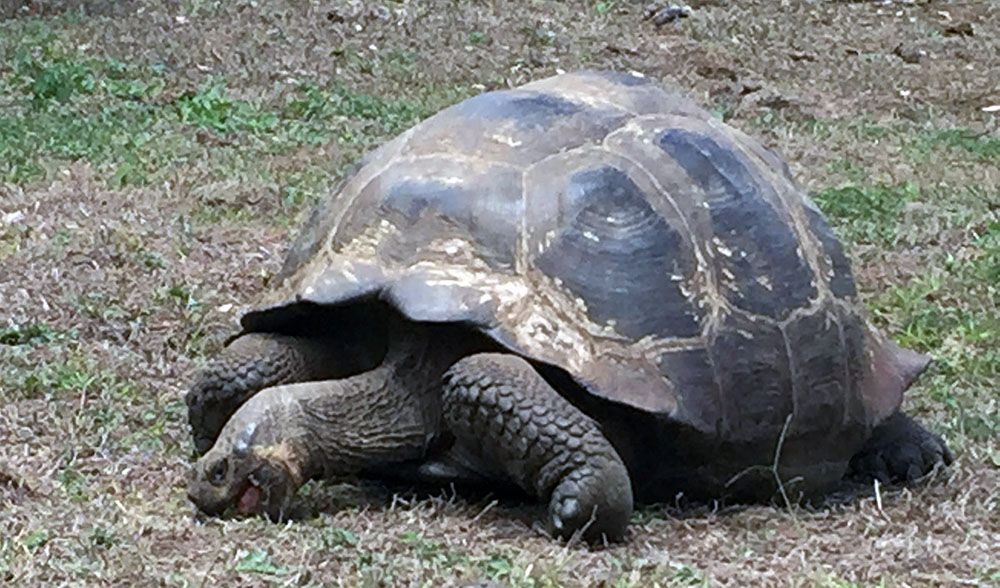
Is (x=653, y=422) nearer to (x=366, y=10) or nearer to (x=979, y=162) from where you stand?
(x=979, y=162)

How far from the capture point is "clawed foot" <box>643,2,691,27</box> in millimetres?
13680

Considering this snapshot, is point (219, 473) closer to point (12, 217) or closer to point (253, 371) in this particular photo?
point (253, 371)

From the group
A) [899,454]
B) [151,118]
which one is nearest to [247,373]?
[899,454]

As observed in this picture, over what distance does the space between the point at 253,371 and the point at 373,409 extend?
1.26ft

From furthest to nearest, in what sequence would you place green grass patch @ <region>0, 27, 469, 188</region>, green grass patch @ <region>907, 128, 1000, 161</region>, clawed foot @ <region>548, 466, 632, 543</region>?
green grass patch @ <region>907, 128, 1000, 161</region> → green grass patch @ <region>0, 27, 469, 188</region> → clawed foot @ <region>548, 466, 632, 543</region>

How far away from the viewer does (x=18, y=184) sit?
296 inches

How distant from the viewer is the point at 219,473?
151 inches

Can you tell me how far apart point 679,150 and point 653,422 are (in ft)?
2.35

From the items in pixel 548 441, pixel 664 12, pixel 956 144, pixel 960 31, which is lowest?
pixel 960 31

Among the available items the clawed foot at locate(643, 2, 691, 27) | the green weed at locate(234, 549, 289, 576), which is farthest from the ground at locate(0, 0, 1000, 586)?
the clawed foot at locate(643, 2, 691, 27)

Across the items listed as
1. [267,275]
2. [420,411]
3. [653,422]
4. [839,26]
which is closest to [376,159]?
[420,411]

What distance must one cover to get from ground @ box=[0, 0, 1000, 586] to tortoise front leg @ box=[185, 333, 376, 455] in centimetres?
16

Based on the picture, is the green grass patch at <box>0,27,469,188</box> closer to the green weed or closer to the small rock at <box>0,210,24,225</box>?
the small rock at <box>0,210,24,225</box>

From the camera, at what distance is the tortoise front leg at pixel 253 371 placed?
4273mm
